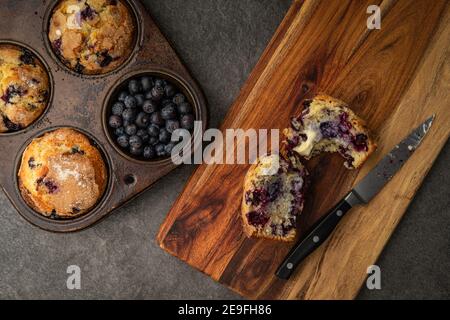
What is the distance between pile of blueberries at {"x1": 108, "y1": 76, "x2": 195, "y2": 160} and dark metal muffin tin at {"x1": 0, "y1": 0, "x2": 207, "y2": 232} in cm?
6

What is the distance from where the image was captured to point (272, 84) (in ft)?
10.3

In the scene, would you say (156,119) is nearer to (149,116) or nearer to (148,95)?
(149,116)

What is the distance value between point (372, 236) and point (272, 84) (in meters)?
1.21

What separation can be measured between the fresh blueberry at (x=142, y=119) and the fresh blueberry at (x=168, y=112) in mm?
102

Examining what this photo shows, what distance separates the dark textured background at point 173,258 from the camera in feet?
11.4

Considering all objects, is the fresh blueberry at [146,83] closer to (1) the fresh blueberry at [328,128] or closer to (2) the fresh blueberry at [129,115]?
(2) the fresh blueberry at [129,115]

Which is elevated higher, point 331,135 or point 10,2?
point 10,2

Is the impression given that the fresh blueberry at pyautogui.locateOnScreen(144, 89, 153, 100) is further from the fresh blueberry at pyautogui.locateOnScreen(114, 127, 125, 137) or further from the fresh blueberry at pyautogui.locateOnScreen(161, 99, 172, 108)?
the fresh blueberry at pyautogui.locateOnScreen(114, 127, 125, 137)

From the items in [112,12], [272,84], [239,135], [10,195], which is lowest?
[10,195]

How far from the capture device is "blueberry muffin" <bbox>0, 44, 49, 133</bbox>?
9.78 ft

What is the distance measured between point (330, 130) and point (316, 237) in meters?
0.69

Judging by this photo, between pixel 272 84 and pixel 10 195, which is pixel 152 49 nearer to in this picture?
pixel 272 84

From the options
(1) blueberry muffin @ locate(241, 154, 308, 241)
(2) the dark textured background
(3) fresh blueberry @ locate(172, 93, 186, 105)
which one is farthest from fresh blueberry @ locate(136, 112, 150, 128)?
(1) blueberry muffin @ locate(241, 154, 308, 241)

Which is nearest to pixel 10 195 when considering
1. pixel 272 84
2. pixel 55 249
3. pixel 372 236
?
pixel 55 249
